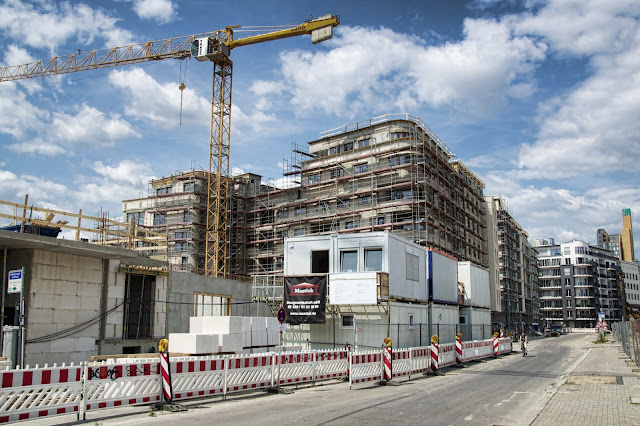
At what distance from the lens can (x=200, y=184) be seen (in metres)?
70.2

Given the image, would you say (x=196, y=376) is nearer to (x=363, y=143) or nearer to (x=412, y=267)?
(x=412, y=267)

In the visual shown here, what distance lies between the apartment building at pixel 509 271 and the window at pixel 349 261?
55.0 m

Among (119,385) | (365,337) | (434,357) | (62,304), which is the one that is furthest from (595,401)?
(62,304)

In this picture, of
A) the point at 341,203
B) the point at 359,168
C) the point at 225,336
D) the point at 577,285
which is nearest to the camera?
the point at 225,336

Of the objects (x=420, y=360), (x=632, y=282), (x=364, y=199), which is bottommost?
(x=420, y=360)

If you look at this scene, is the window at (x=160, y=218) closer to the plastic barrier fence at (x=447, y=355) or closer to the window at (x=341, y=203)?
the window at (x=341, y=203)

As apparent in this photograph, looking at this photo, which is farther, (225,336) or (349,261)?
(349,261)

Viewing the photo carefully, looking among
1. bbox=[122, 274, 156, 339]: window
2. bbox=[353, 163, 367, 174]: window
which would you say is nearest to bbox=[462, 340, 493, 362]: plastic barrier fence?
bbox=[122, 274, 156, 339]: window

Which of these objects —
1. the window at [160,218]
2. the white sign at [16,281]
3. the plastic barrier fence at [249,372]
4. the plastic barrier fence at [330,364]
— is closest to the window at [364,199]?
the window at [160,218]

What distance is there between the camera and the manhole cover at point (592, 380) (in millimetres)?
18636

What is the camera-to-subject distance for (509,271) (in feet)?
308

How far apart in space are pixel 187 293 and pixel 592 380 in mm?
20634

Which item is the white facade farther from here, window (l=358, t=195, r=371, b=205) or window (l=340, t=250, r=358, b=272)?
window (l=340, t=250, r=358, b=272)

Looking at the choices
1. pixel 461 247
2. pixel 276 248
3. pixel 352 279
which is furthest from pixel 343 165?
pixel 352 279
